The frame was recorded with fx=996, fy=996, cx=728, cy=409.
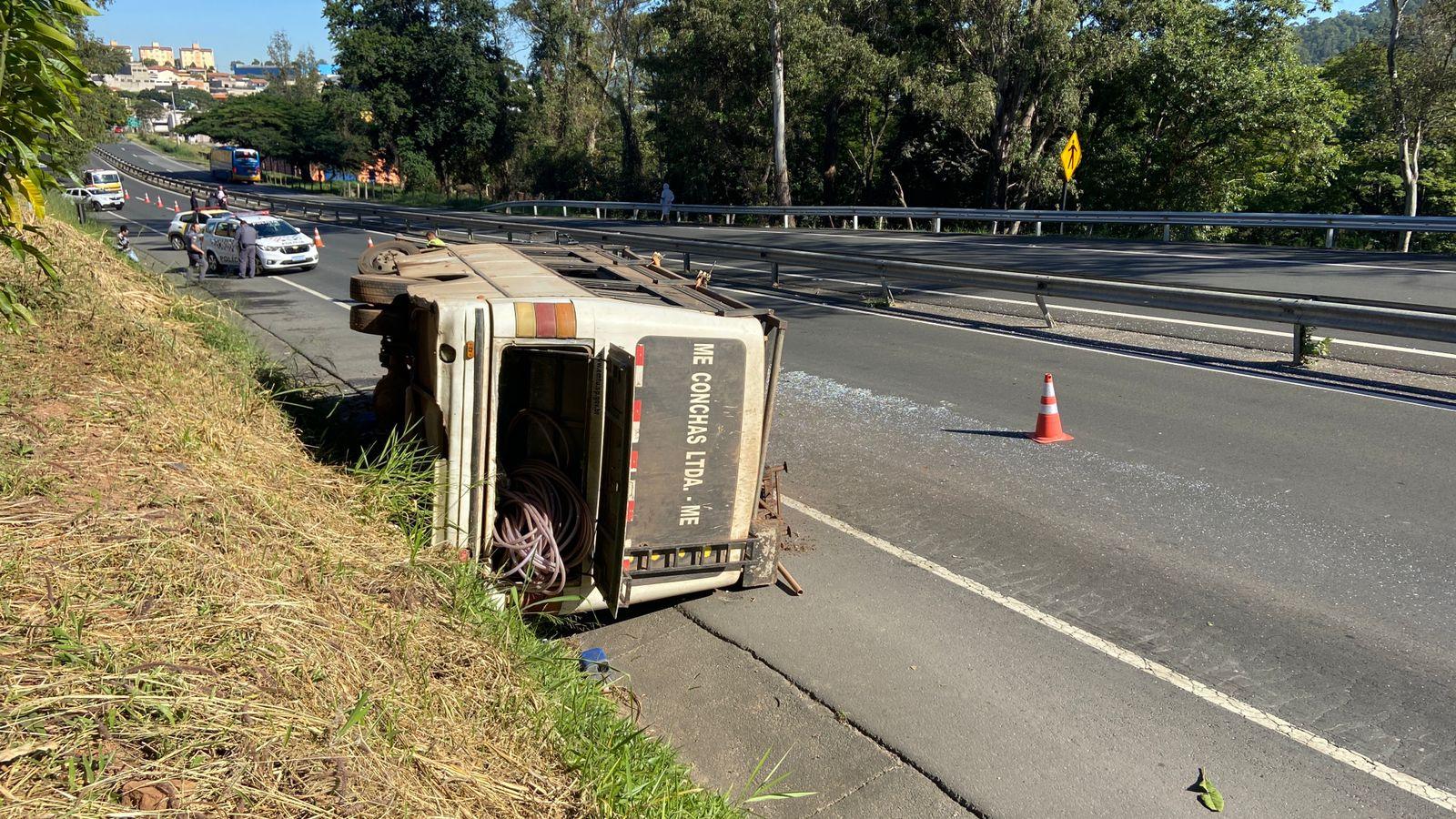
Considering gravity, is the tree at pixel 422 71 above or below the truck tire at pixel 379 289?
above

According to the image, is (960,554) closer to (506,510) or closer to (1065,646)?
(1065,646)

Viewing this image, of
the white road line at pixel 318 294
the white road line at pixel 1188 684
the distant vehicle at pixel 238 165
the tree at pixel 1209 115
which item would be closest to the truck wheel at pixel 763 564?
the white road line at pixel 1188 684

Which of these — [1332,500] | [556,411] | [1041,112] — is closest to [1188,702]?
[1332,500]

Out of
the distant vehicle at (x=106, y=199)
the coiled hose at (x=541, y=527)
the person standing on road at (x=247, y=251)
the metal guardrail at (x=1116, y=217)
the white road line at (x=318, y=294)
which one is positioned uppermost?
the metal guardrail at (x=1116, y=217)

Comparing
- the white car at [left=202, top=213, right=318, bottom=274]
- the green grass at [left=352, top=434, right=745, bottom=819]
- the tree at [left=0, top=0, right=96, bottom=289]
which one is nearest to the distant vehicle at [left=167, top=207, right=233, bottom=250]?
the white car at [left=202, top=213, right=318, bottom=274]

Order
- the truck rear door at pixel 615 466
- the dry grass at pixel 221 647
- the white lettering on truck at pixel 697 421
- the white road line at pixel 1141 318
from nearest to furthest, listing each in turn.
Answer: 1. the dry grass at pixel 221 647
2. the truck rear door at pixel 615 466
3. the white lettering on truck at pixel 697 421
4. the white road line at pixel 1141 318

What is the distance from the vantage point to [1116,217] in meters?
25.6

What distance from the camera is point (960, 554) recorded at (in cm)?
659

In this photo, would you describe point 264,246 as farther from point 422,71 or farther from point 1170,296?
point 422,71

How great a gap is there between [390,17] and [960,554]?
66573 mm

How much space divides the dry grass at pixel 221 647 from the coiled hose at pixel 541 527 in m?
0.58

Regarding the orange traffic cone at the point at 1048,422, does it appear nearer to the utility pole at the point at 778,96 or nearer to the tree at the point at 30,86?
the tree at the point at 30,86

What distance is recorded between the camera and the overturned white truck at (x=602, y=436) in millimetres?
5203

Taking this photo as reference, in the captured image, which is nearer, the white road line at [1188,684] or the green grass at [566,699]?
the green grass at [566,699]
